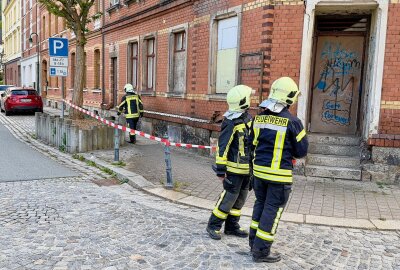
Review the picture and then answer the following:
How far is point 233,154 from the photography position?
15.0 ft

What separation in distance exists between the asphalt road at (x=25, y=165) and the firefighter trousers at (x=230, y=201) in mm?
4213

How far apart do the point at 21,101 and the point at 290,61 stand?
17.3m

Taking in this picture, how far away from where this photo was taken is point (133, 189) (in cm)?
707

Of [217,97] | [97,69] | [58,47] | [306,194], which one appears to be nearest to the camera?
[306,194]

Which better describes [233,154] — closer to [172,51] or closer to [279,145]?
[279,145]

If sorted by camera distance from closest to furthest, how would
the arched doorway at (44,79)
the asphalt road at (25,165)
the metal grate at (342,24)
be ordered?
the asphalt road at (25,165) < the metal grate at (342,24) < the arched doorway at (44,79)

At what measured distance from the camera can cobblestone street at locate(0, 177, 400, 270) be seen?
13.3 feet

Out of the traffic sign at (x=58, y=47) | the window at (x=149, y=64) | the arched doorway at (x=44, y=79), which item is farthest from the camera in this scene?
the arched doorway at (x=44, y=79)

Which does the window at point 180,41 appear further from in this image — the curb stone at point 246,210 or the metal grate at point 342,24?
the curb stone at point 246,210

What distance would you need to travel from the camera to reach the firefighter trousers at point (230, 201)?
15.2 ft

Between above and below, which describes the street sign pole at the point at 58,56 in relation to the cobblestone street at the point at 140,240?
above

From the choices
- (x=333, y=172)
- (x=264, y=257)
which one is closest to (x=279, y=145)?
(x=264, y=257)

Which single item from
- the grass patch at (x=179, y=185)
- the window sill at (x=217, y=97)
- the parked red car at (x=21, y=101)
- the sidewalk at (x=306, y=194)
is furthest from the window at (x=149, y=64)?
the parked red car at (x=21, y=101)

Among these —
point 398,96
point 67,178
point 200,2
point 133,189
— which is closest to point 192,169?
point 133,189
